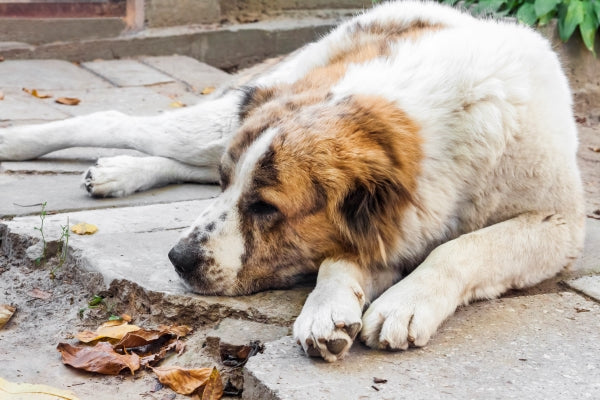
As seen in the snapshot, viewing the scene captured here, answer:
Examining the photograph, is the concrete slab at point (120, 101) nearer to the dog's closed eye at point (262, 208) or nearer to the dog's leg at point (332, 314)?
the dog's closed eye at point (262, 208)

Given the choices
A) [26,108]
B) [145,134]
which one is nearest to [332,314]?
[145,134]

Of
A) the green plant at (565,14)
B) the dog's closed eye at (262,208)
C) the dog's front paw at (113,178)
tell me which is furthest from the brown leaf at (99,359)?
the green plant at (565,14)

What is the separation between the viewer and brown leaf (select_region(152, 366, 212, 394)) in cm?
249

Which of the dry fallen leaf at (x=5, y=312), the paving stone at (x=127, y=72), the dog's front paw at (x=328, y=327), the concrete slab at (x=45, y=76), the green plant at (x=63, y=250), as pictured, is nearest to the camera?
the dog's front paw at (x=328, y=327)

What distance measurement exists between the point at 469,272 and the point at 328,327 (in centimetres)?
60

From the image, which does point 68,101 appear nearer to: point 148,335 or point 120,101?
point 120,101

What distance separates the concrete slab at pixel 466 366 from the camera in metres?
2.27

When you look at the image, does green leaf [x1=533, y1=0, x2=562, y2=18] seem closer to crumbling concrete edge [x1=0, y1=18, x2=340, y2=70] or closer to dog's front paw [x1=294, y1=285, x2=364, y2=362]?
crumbling concrete edge [x1=0, y1=18, x2=340, y2=70]

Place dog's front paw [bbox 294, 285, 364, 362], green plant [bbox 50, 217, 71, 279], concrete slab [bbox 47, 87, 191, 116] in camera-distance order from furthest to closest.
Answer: concrete slab [bbox 47, 87, 191, 116], green plant [bbox 50, 217, 71, 279], dog's front paw [bbox 294, 285, 364, 362]

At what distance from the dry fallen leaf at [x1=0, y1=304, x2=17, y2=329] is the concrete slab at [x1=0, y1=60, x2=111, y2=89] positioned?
3.40 metres

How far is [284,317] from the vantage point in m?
2.76

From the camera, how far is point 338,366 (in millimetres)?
2398

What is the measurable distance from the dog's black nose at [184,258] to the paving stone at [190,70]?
149 inches

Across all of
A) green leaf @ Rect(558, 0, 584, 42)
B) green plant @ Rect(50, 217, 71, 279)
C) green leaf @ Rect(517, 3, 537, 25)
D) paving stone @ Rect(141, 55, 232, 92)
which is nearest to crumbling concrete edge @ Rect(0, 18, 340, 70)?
paving stone @ Rect(141, 55, 232, 92)
